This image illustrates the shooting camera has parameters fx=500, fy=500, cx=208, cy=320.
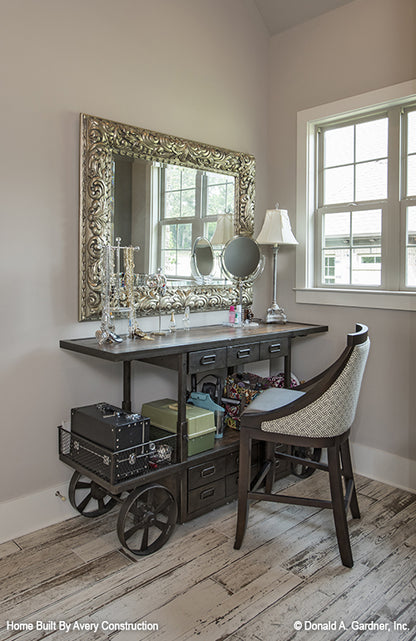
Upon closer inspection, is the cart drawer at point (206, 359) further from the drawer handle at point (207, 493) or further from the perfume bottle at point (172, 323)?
the drawer handle at point (207, 493)

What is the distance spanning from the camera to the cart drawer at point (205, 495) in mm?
2436

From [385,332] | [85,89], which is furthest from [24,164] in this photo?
[385,332]

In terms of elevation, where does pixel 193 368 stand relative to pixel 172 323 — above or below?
below

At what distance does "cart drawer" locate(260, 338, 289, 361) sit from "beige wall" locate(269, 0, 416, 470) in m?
0.42

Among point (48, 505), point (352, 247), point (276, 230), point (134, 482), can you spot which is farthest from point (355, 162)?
point (48, 505)

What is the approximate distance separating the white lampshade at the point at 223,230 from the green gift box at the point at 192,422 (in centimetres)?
111

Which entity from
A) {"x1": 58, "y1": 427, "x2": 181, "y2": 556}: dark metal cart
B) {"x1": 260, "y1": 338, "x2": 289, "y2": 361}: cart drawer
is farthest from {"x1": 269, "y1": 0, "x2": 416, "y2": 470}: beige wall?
{"x1": 58, "y1": 427, "x2": 181, "y2": 556}: dark metal cart

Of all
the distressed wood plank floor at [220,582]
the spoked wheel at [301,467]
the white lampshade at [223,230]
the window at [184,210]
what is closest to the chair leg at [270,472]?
the distressed wood plank floor at [220,582]

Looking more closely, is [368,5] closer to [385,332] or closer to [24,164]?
[385,332]

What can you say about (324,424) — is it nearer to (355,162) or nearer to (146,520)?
(146,520)

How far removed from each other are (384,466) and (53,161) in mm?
2472

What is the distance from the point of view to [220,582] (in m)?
1.99

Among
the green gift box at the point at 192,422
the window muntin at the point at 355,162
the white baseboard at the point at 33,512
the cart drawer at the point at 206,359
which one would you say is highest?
the window muntin at the point at 355,162

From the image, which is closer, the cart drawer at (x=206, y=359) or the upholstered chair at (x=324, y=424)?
the upholstered chair at (x=324, y=424)
